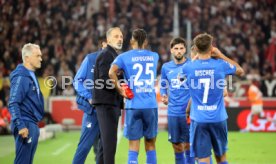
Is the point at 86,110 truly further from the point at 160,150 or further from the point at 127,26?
the point at 127,26

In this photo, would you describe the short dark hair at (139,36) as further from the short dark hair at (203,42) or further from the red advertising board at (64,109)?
the red advertising board at (64,109)

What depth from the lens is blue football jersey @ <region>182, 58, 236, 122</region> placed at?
8.28 metres

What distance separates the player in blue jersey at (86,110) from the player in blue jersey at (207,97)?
206 cm

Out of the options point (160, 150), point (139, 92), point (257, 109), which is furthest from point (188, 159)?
point (257, 109)

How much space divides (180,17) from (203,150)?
738 inches

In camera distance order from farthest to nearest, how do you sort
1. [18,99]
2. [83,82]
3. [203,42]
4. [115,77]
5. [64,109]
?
[64,109] < [83,82] < [115,77] < [203,42] < [18,99]

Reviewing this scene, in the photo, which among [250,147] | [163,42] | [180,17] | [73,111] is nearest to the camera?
[250,147]

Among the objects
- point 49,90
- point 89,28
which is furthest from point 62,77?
point 89,28

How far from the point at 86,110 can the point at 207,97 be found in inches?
102

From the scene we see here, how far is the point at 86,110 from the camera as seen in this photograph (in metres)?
10.1

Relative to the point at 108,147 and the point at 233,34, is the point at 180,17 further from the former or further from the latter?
the point at 108,147

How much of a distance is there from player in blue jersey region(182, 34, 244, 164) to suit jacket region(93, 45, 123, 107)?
1364mm

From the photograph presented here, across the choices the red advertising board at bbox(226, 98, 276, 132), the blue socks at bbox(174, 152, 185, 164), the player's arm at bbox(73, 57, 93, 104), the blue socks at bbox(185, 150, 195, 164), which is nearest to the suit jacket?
the player's arm at bbox(73, 57, 93, 104)

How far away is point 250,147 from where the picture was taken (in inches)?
625
